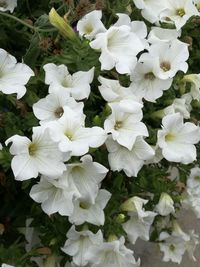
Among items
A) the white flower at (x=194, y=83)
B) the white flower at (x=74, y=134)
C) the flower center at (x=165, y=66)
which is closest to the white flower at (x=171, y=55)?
the flower center at (x=165, y=66)

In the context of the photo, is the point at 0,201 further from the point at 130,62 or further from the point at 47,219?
the point at 130,62

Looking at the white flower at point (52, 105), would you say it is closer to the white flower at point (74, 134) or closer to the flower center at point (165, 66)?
the white flower at point (74, 134)

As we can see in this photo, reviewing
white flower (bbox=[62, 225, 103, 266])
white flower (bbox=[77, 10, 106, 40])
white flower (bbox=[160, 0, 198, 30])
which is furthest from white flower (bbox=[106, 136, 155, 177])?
white flower (bbox=[160, 0, 198, 30])

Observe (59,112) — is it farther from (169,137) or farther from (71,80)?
(169,137)

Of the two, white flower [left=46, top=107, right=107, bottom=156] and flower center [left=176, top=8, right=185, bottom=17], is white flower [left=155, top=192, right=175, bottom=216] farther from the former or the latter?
flower center [left=176, top=8, right=185, bottom=17]

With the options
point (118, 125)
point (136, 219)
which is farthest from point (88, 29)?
point (136, 219)
